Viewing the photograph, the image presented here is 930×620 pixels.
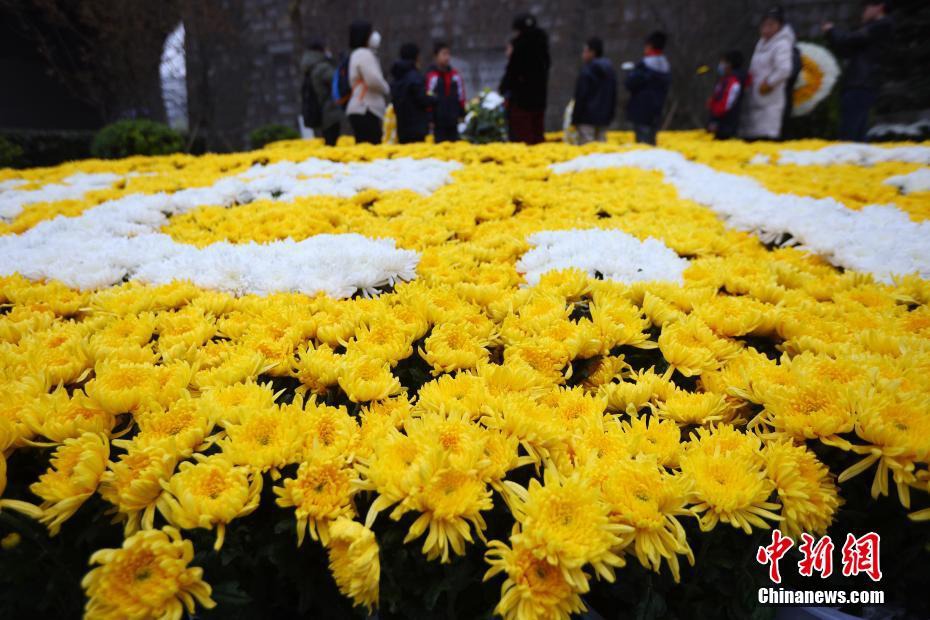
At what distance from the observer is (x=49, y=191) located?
3865 mm

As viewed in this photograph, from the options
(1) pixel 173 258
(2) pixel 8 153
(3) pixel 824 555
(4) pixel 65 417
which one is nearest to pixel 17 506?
(4) pixel 65 417

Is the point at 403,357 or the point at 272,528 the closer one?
the point at 272,528

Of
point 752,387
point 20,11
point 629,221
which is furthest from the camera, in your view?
point 20,11

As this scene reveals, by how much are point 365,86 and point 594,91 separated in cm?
330

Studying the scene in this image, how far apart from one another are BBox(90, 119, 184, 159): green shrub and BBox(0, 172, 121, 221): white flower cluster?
3.36 meters

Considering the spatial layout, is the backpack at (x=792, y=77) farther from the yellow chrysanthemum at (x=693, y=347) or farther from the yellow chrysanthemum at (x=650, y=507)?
the yellow chrysanthemum at (x=650, y=507)

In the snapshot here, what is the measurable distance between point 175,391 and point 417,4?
15249 millimetres

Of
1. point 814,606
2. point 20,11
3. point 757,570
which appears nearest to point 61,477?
point 757,570

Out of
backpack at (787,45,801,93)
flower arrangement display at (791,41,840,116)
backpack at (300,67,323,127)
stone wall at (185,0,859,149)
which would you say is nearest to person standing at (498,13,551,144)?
backpack at (300,67,323,127)

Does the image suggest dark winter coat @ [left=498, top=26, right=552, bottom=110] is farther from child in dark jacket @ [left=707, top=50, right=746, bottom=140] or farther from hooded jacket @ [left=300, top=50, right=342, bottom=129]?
child in dark jacket @ [left=707, top=50, right=746, bottom=140]

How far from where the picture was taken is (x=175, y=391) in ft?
3.55

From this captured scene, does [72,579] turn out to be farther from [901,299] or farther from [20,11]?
[20,11]

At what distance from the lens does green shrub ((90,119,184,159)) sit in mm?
7500

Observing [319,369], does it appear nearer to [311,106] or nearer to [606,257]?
[606,257]
